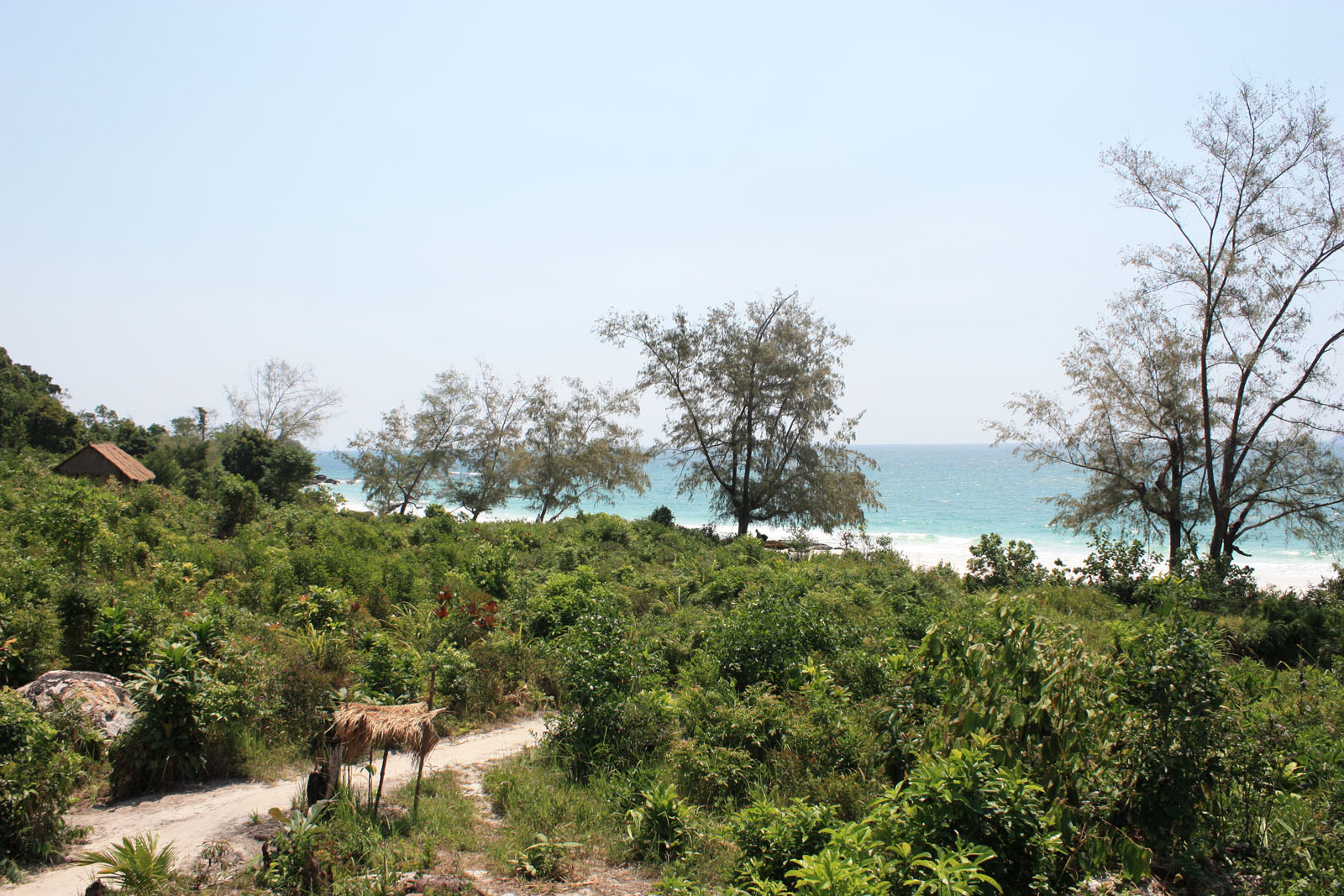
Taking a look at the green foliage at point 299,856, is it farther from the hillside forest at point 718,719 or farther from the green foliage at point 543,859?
the green foliage at point 543,859

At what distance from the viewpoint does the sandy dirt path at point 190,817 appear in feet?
17.2

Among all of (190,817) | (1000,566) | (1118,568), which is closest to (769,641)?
(190,817)

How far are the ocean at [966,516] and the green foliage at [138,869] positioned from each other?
19.3 m

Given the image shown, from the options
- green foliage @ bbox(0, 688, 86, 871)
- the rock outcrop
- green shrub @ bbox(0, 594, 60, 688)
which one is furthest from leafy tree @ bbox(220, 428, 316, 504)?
green foliage @ bbox(0, 688, 86, 871)

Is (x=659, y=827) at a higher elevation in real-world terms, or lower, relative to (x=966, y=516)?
lower

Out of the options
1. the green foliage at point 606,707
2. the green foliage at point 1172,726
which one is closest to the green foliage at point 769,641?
the green foliage at point 606,707

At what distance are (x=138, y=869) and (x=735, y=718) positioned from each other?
15.7 ft

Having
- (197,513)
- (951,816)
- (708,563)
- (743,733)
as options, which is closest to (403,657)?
(743,733)

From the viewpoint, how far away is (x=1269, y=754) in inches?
205

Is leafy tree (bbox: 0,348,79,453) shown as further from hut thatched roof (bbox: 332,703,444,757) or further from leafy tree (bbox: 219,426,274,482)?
hut thatched roof (bbox: 332,703,444,757)

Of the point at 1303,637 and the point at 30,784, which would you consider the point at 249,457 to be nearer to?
the point at 30,784

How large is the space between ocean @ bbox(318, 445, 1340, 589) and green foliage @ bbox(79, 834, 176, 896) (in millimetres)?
19281

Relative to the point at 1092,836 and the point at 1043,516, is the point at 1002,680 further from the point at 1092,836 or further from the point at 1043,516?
the point at 1043,516

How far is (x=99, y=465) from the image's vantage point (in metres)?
26.4
